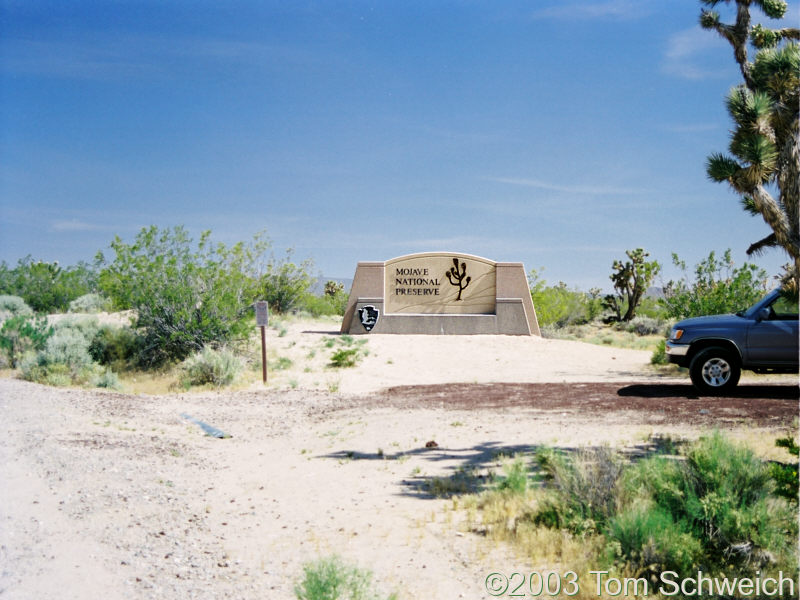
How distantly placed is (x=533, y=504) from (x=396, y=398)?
898cm

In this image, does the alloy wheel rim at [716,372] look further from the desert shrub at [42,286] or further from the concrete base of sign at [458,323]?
the desert shrub at [42,286]

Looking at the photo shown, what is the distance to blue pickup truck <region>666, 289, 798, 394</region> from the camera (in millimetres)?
12969

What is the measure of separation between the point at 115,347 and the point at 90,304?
14278 millimetres

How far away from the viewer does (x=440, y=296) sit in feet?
107

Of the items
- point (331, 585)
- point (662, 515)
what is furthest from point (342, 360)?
point (331, 585)

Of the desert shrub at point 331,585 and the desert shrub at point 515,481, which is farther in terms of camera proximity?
the desert shrub at point 515,481

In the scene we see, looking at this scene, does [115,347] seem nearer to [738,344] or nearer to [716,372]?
[716,372]

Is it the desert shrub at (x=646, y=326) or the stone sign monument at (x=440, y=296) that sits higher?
the stone sign monument at (x=440, y=296)

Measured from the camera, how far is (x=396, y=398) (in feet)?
51.1

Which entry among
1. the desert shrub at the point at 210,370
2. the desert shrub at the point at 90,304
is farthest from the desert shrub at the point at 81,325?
the desert shrub at the point at 90,304

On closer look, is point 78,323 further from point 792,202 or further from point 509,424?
point 792,202

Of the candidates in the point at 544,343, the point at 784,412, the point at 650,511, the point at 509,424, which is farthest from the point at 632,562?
the point at 544,343

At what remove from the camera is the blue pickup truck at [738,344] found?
511 inches

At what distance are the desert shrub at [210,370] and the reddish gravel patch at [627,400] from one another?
404 cm
